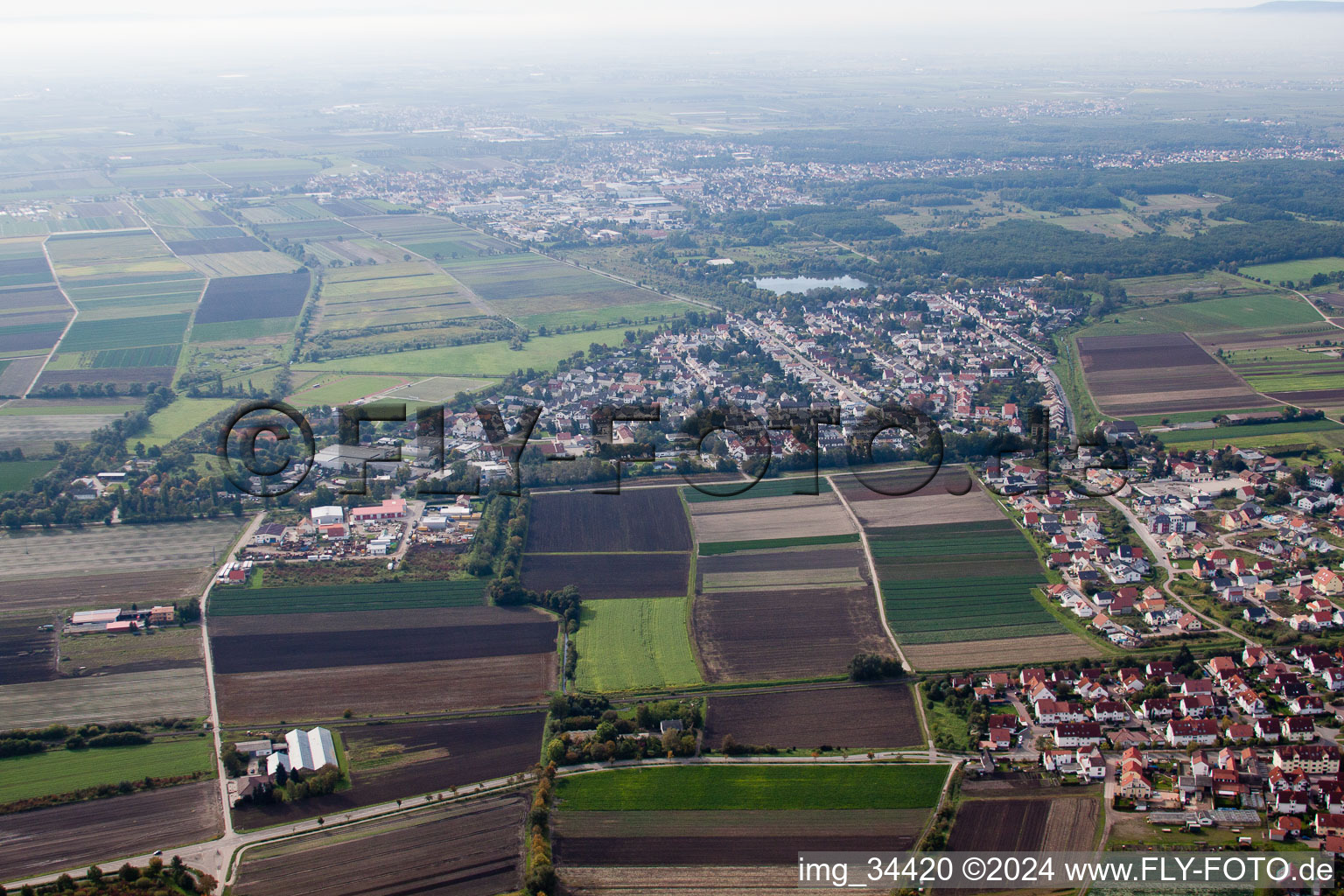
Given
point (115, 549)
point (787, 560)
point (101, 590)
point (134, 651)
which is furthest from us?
point (115, 549)

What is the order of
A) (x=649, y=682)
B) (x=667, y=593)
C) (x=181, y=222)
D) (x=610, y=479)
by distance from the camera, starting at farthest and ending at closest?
(x=181, y=222) < (x=610, y=479) < (x=667, y=593) < (x=649, y=682)

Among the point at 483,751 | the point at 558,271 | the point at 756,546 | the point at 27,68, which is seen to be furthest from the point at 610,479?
the point at 27,68

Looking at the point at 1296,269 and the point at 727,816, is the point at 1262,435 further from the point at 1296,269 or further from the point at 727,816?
the point at 1296,269

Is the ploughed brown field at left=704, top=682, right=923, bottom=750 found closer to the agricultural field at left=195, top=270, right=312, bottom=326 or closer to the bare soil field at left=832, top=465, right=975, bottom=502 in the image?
the bare soil field at left=832, top=465, right=975, bottom=502

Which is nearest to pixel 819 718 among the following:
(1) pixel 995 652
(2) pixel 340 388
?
(1) pixel 995 652

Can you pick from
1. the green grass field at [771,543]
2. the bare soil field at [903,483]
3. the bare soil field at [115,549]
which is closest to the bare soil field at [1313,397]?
the bare soil field at [903,483]

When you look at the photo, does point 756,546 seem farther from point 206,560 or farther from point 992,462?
point 206,560
